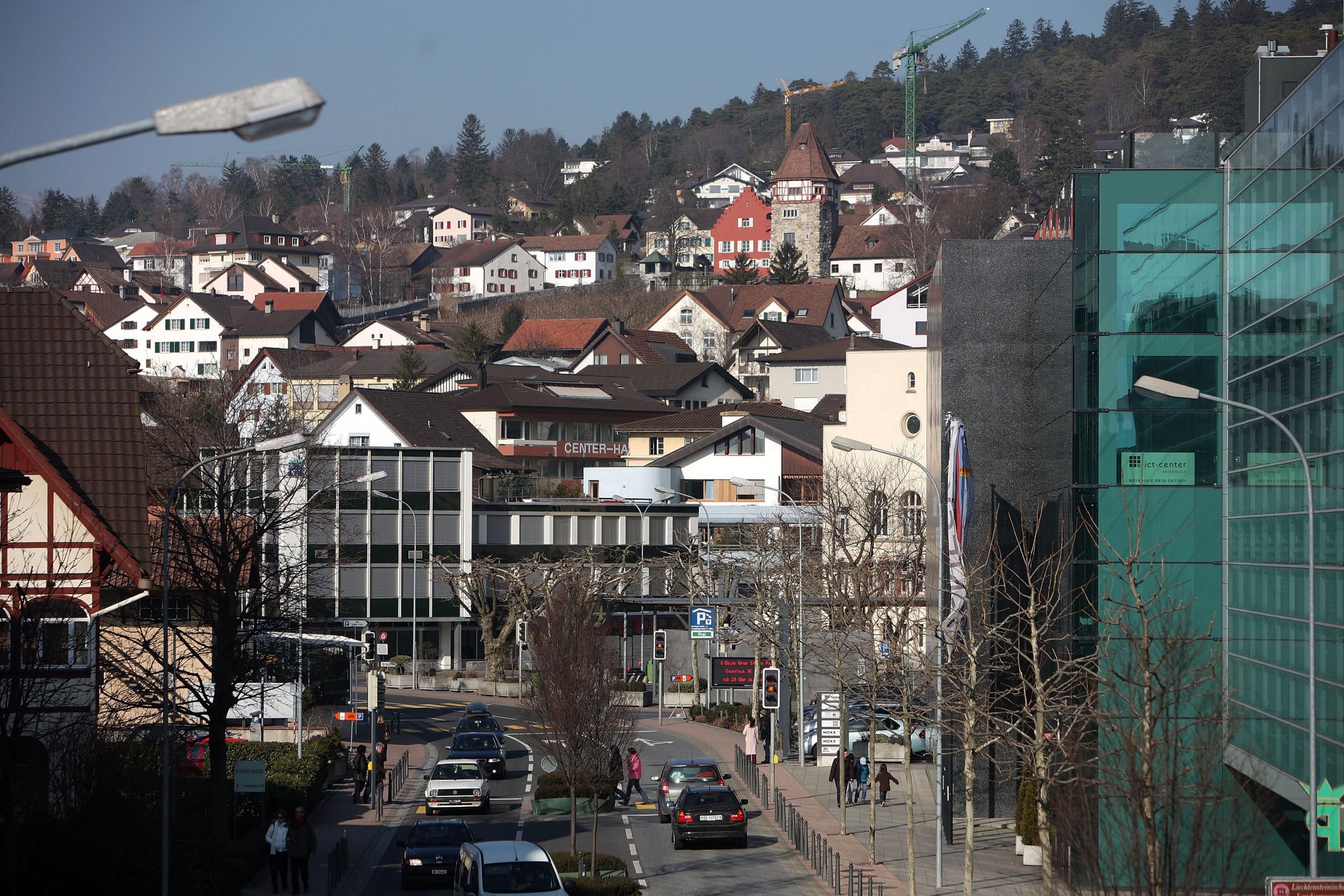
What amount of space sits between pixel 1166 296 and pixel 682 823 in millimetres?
14171

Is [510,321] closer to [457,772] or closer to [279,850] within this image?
[457,772]

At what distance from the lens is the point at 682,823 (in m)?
32.9

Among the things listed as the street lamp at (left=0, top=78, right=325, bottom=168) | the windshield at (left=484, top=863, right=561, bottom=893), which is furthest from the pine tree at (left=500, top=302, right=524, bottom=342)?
the street lamp at (left=0, top=78, right=325, bottom=168)

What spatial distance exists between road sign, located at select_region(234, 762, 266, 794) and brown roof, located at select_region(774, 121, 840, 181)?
544 ft

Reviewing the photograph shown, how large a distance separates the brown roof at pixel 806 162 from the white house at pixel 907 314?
65189 mm

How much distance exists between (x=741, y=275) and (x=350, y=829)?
130 metres

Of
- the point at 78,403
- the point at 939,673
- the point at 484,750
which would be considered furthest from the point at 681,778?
the point at 78,403

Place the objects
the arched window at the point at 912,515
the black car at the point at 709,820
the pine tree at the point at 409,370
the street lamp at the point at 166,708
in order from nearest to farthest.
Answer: the street lamp at the point at 166,708
the black car at the point at 709,820
the arched window at the point at 912,515
the pine tree at the point at 409,370

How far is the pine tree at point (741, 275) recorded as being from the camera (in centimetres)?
16275

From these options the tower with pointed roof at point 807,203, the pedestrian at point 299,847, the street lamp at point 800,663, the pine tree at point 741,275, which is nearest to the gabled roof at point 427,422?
the street lamp at point 800,663

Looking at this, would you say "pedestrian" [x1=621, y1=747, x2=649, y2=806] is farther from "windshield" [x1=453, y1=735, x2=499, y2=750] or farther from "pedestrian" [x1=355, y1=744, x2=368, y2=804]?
"pedestrian" [x1=355, y1=744, x2=368, y2=804]

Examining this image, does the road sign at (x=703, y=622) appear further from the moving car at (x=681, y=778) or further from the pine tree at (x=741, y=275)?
the pine tree at (x=741, y=275)

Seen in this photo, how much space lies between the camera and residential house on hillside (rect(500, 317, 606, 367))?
460 ft

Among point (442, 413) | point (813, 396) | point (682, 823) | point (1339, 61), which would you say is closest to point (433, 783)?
point (682, 823)
